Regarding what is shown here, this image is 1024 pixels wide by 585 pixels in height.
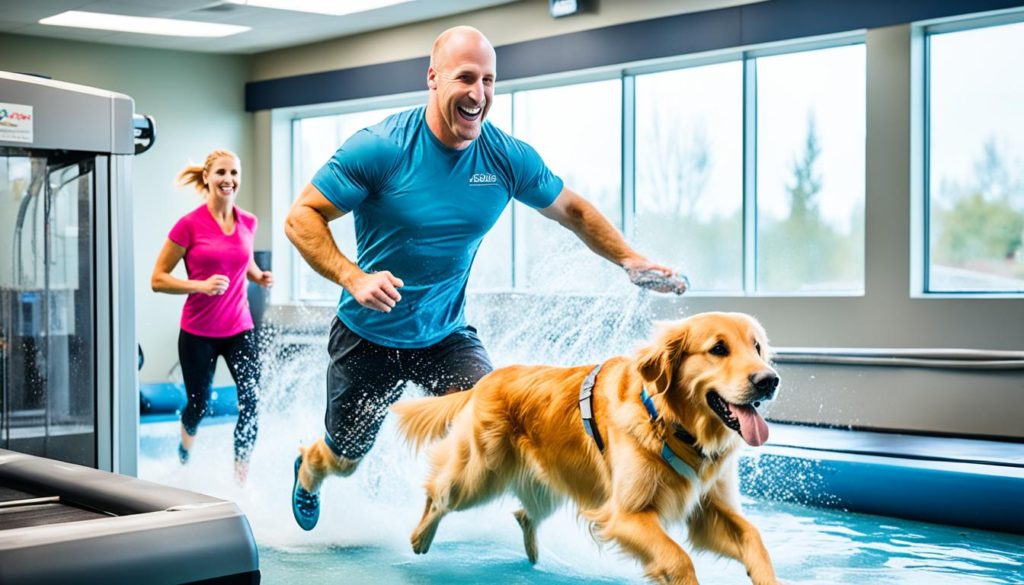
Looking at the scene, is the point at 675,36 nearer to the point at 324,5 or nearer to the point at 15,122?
the point at 324,5

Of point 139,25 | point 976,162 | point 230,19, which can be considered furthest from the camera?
point 139,25

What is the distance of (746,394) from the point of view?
99.5 inches

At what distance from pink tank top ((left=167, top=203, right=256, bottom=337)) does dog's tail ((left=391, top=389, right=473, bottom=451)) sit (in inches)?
83.3

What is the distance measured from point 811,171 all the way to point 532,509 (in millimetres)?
4850

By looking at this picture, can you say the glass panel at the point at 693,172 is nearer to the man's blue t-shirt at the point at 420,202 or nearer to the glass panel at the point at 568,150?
the glass panel at the point at 568,150

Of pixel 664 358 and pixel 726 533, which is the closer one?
pixel 664 358

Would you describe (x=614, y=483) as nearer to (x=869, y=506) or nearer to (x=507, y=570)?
(x=507, y=570)

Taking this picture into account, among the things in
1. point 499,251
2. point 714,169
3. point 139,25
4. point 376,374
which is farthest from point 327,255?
point 139,25

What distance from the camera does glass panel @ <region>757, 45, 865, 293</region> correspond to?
A: 7.33 m

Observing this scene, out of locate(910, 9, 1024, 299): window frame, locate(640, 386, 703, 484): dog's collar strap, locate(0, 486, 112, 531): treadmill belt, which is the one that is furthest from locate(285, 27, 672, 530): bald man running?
locate(910, 9, 1024, 299): window frame

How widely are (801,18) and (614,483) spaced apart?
17.2ft

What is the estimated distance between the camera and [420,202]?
11.0 ft

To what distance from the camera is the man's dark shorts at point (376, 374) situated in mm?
3531

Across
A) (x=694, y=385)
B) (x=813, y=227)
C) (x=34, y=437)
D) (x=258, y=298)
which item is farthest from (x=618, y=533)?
(x=258, y=298)
